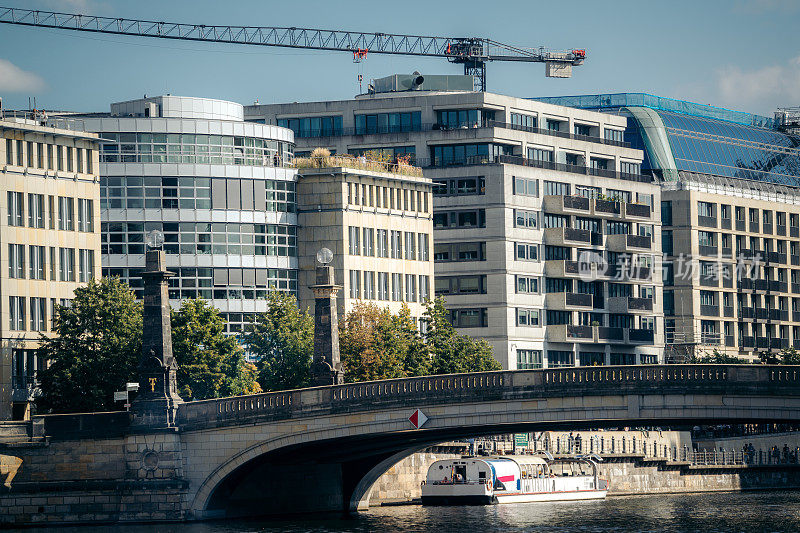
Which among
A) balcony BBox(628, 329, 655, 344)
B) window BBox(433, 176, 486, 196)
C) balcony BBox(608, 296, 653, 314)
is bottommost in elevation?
balcony BBox(628, 329, 655, 344)

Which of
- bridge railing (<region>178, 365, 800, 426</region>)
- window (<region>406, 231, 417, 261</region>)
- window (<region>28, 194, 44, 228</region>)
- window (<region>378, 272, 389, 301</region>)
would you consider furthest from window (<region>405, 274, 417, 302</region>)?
bridge railing (<region>178, 365, 800, 426</region>)

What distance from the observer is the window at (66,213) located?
132 m

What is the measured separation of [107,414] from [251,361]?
1250 inches

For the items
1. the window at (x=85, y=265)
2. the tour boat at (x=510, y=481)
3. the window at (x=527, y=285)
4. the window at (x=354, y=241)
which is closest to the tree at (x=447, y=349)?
the tour boat at (x=510, y=481)

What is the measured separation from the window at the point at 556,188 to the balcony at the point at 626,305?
37.9 feet

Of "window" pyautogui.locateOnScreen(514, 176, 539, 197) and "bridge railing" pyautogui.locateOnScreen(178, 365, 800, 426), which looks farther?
"window" pyautogui.locateOnScreen(514, 176, 539, 197)

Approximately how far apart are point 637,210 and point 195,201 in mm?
55599

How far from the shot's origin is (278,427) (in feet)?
348

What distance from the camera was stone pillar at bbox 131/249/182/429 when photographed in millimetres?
105875

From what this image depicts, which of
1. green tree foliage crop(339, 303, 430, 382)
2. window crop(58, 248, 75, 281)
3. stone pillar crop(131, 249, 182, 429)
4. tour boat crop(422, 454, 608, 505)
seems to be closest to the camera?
stone pillar crop(131, 249, 182, 429)

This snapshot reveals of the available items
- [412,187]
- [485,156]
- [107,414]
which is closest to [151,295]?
[107,414]

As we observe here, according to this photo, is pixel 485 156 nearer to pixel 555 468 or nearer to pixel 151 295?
pixel 555 468

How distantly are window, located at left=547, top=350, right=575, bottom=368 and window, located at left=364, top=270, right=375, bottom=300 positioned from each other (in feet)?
88.4

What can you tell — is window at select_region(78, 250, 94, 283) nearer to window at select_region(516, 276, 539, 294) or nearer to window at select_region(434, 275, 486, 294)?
window at select_region(434, 275, 486, 294)
